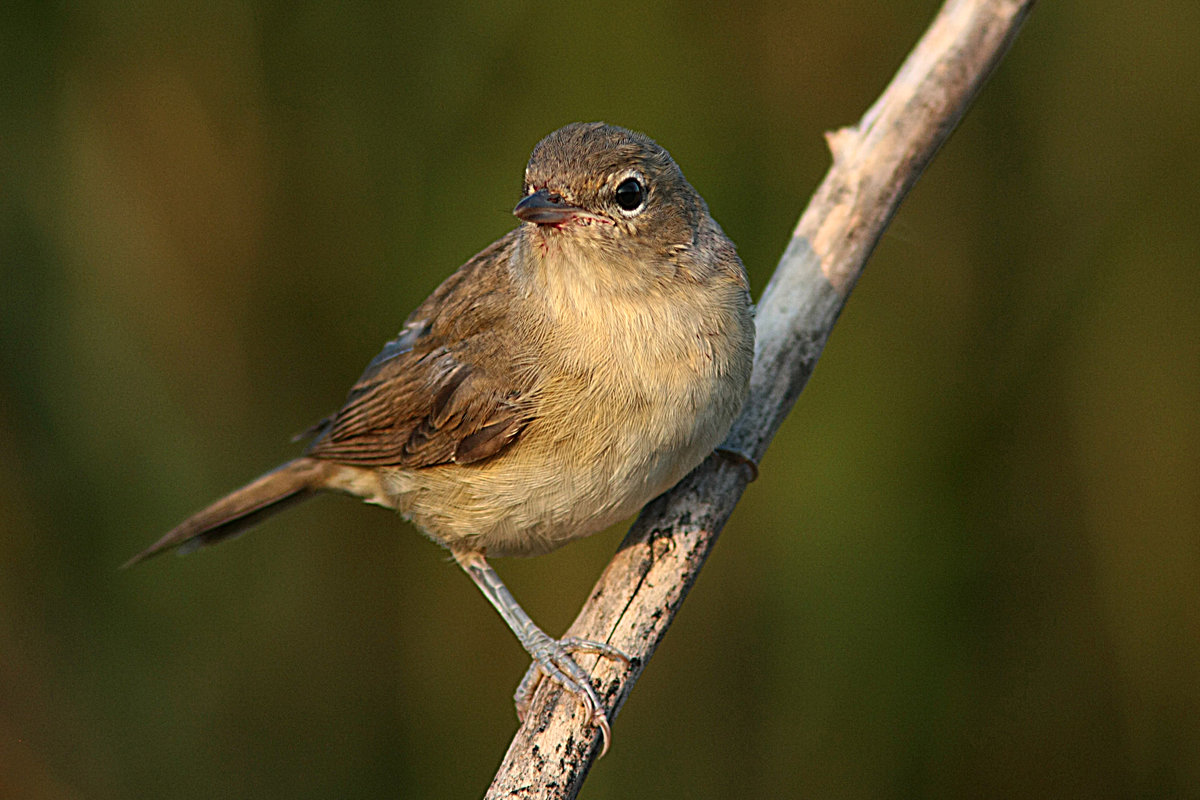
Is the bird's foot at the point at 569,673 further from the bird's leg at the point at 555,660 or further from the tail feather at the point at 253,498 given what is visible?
the tail feather at the point at 253,498

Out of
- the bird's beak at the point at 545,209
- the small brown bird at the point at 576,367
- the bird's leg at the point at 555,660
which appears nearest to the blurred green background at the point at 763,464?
the bird's leg at the point at 555,660

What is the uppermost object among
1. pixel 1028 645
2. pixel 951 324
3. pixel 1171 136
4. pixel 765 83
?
pixel 765 83

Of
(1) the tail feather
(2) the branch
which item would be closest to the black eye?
(2) the branch

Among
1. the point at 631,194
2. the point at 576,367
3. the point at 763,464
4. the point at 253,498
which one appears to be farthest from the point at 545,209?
the point at 763,464

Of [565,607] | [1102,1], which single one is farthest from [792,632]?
[1102,1]

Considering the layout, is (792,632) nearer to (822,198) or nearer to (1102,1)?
(822,198)

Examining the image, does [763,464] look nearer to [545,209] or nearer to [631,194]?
[631,194]

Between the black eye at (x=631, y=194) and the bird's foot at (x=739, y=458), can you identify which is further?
the bird's foot at (x=739, y=458)
